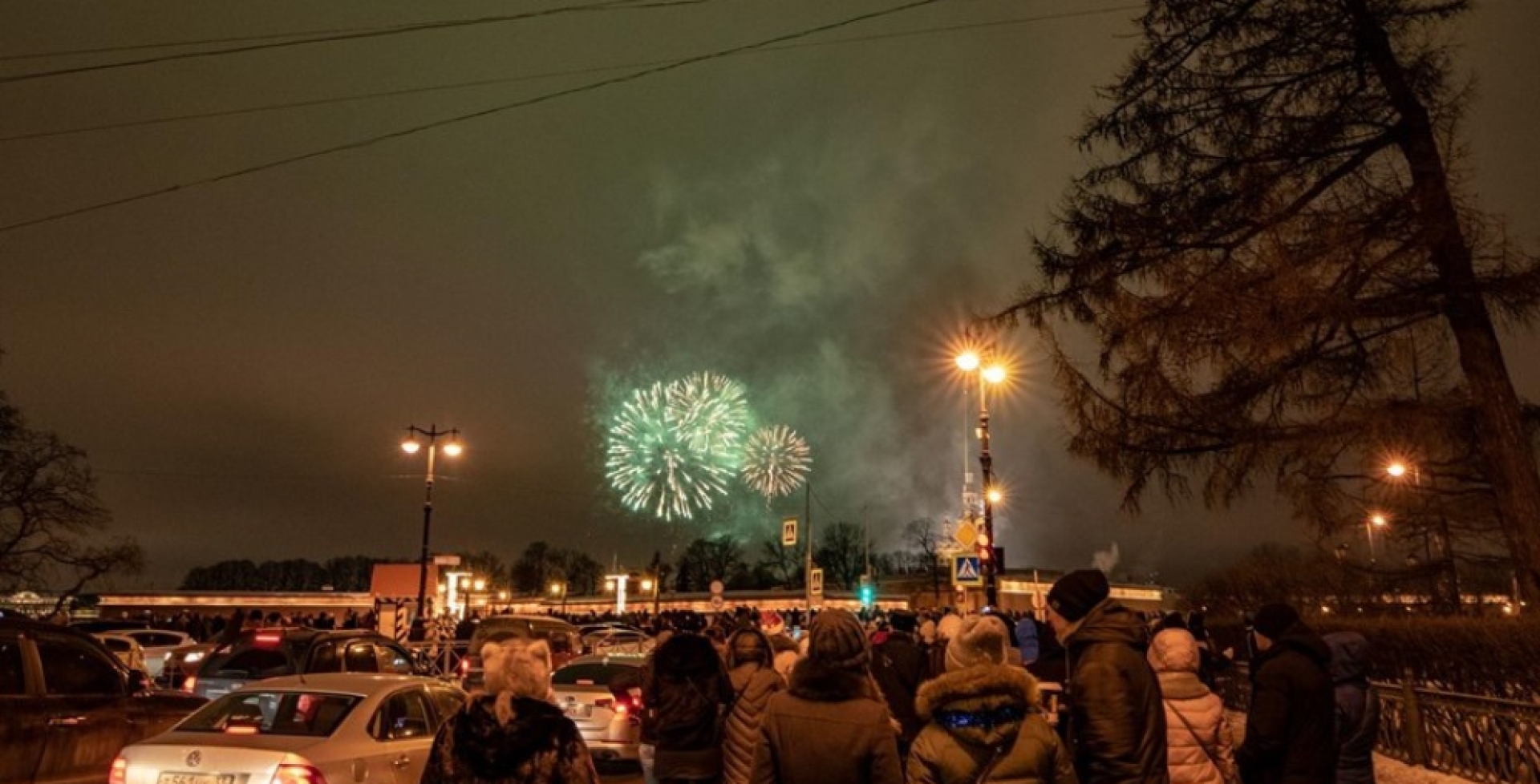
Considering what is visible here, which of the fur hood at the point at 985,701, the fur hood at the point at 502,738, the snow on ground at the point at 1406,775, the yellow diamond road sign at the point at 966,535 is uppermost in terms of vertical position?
the yellow diamond road sign at the point at 966,535

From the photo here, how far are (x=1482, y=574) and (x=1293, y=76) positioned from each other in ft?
38.1

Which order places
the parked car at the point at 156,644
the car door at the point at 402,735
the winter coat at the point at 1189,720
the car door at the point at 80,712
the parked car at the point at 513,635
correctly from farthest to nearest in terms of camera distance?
the parked car at the point at 156,644, the parked car at the point at 513,635, the car door at the point at 80,712, the car door at the point at 402,735, the winter coat at the point at 1189,720

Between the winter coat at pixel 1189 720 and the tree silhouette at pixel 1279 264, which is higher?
the tree silhouette at pixel 1279 264

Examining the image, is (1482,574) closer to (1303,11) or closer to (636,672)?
(1303,11)

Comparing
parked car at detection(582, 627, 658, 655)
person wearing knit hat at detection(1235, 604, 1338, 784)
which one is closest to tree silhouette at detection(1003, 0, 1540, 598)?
person wearing knit hat at detection(1235, 604, 1338, 784)

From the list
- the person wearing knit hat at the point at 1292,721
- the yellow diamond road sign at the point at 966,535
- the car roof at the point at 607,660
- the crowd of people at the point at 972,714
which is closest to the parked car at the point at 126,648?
the car roof at the point at 607,660

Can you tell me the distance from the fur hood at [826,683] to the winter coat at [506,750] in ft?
2.88

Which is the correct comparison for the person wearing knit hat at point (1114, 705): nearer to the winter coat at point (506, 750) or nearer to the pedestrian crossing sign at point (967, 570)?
the winter coat at point (506, 750)

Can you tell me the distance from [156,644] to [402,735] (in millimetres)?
23398

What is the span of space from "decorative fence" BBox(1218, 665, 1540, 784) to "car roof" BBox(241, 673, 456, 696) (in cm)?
832

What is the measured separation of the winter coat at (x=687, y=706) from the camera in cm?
684

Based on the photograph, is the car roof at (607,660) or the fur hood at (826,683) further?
the car roof at (607,660)

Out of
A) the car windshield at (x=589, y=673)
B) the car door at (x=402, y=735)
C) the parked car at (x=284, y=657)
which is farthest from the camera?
the parked car at (x=284, y=657)

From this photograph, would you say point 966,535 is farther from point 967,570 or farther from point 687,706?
point 687,706
